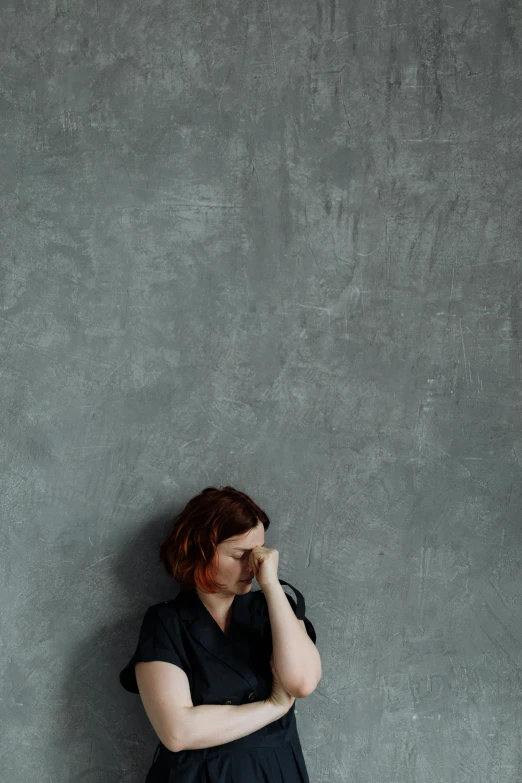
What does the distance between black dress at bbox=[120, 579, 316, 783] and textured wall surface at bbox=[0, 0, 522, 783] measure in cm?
19

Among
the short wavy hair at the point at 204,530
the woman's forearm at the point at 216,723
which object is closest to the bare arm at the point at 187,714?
the woman's forearm at the point at 216,723

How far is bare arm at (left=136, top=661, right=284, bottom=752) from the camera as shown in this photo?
6.35ft

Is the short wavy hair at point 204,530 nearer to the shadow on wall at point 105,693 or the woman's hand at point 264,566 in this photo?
the woman's hand at point 264,566

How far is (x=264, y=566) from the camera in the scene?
2.01m

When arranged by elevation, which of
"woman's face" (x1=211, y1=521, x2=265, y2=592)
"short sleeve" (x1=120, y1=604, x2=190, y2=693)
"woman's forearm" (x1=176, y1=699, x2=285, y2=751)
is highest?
"woman's face" (x1=211, y1=521, x2=265, y2=592)

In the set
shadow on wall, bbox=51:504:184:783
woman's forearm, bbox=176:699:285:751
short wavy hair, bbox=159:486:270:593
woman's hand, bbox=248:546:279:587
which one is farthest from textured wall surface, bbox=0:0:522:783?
woman's forearm, bbox=176:699:285:751

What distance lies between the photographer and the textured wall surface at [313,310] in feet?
7.51

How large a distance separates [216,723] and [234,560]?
1.35 ft

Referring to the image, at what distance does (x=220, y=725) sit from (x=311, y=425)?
34.2 inches

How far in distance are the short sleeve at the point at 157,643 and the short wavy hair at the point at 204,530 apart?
107 millimetres

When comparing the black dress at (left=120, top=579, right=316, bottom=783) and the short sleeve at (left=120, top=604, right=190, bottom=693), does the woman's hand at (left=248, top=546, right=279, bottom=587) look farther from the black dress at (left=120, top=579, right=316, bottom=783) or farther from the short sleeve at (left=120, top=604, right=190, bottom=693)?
the short sleeve at (left=120, top=604, right=190, bottom=693)

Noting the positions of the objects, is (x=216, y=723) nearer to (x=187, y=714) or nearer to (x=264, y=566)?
(x=187, y=714)

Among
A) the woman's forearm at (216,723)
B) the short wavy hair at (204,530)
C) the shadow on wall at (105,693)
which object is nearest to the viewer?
the woman's forearm at (216,723)

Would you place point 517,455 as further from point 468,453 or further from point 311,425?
point 311,425
